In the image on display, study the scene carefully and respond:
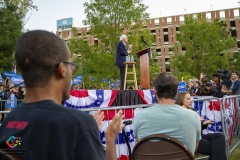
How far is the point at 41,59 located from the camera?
1246 mm

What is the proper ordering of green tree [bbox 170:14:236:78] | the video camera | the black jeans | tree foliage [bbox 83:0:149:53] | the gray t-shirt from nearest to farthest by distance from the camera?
1. the gray t-shirt
2. the black jeans
3. the video camera
4. tree foliage [bbox 83:0:149:53]
5. green tree [bbox 170:14:236:78]

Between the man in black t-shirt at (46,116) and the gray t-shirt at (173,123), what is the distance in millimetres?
→ 1482

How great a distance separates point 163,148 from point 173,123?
1.25 feet

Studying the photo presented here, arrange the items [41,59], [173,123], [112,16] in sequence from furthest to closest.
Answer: [112,16] < [173,123] < [41,59]

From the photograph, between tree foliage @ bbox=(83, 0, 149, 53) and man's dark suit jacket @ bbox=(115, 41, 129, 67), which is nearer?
man's dark suit jacket @ bbox=(115, 41, 129, 67)

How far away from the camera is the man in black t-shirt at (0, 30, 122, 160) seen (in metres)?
1.11

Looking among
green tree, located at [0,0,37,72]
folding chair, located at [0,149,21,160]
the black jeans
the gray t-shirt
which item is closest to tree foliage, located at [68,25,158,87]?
green tree, located at [0,0,37,72]

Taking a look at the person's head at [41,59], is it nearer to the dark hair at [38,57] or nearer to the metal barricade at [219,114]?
the dark hair at [38,57]

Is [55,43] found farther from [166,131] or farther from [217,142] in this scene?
[217,142]

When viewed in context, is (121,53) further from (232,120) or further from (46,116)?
(46,116)

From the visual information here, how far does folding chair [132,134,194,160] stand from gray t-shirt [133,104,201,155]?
33 centimetres

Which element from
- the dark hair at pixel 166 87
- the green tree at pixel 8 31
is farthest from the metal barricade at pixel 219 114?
the green tree at pixel 8 31

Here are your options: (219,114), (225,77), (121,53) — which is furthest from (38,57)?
(225,77)

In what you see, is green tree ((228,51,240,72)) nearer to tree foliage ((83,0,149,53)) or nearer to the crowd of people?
tree foliage ((83,0,149,53))
